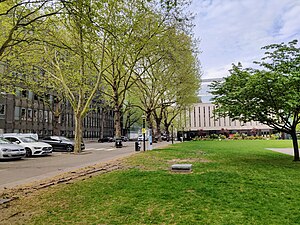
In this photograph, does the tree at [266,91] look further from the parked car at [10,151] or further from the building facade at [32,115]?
the building facade at [32,115]

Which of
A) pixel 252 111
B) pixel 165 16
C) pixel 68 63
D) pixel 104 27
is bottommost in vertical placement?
pixel 252 111

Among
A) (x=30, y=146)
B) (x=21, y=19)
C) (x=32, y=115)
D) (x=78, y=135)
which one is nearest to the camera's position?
(x=21, y=19)

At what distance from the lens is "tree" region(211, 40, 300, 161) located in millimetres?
11422

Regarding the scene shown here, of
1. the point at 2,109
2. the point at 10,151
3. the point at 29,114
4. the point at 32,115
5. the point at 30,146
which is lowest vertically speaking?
the point at 10,151

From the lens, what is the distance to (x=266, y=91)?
12.0 m

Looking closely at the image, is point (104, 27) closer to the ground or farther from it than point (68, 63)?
closer to the ground

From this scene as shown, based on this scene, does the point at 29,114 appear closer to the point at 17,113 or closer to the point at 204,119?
the point at 17,113

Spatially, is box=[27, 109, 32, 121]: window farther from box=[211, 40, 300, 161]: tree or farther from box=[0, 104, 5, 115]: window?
box=[211, 40, 300, 161]: tree

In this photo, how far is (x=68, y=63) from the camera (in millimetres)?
23812

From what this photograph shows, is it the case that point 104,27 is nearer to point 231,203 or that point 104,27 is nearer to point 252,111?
point 231,203

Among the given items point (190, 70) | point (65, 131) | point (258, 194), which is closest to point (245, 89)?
point (258, 194)

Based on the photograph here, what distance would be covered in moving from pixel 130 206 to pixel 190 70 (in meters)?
29.0

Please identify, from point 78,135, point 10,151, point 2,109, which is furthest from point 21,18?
point 2,109

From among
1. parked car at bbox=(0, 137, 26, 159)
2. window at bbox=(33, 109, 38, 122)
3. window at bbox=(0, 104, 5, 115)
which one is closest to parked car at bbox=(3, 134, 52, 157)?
parked car at bbox=(0, 137, 26, 159)
